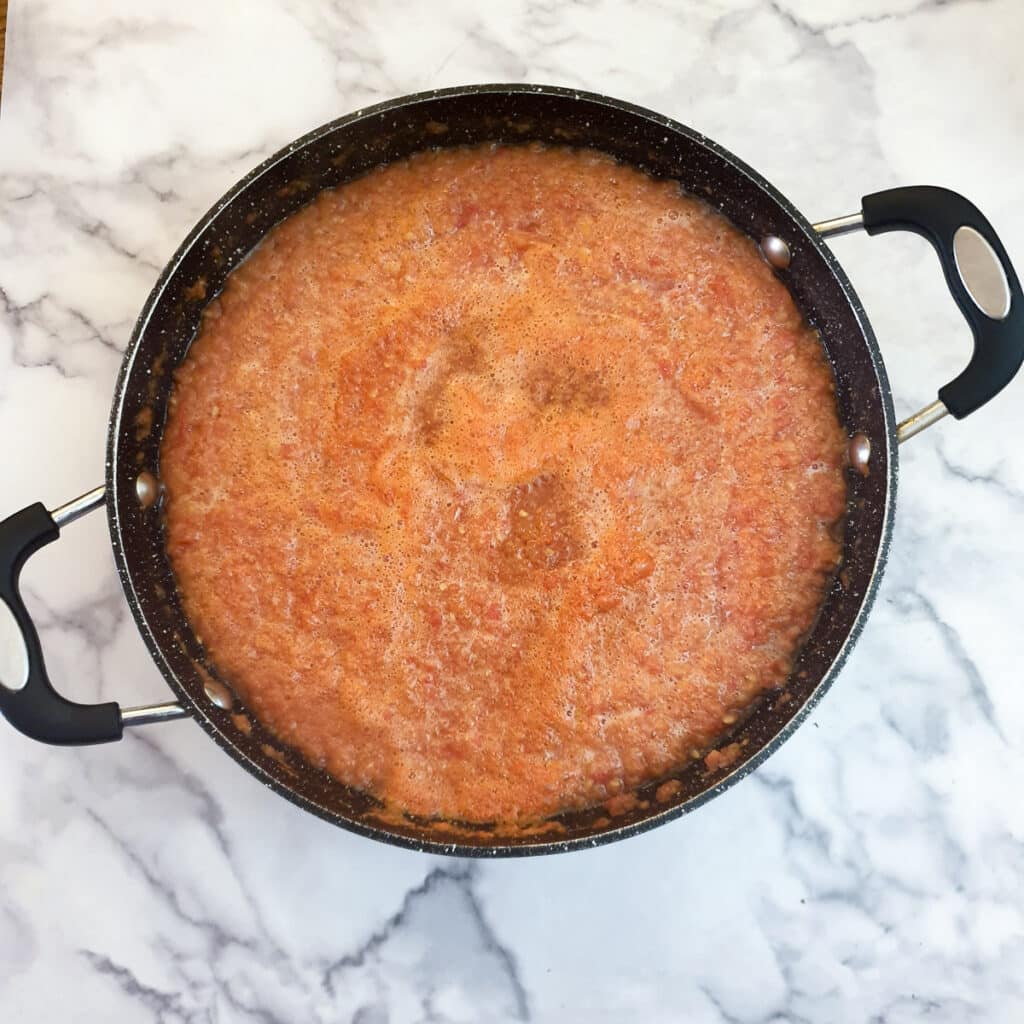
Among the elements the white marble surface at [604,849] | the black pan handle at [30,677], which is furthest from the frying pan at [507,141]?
the white marble surface at [604,849]

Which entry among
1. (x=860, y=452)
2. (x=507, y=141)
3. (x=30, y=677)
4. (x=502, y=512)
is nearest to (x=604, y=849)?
(x=502, y=512)

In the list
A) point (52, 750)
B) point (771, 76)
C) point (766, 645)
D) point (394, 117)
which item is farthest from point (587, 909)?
point (771, 76)

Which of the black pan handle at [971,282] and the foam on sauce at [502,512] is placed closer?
the black pan handle at [971,282]

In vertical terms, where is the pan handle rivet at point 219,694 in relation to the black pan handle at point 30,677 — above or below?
below

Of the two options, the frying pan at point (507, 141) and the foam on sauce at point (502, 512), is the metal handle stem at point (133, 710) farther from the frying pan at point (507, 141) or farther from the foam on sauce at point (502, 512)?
the foam on sauce at point (502, 512)

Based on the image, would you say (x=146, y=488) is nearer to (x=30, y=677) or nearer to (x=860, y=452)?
(x=30, y=677)

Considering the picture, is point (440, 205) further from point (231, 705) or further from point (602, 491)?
point (231, 705)

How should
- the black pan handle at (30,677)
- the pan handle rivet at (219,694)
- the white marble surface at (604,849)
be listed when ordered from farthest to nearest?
the white marble surface at (604,849), the pan handle rivet at (219,694), the black pan handle at (30,677)

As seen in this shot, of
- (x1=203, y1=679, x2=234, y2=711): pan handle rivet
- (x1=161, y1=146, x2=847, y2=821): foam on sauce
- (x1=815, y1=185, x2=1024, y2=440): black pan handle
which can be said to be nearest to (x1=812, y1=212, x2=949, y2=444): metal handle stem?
(x1=815, y1=185, x2=1024, y2=440): black pan handle
